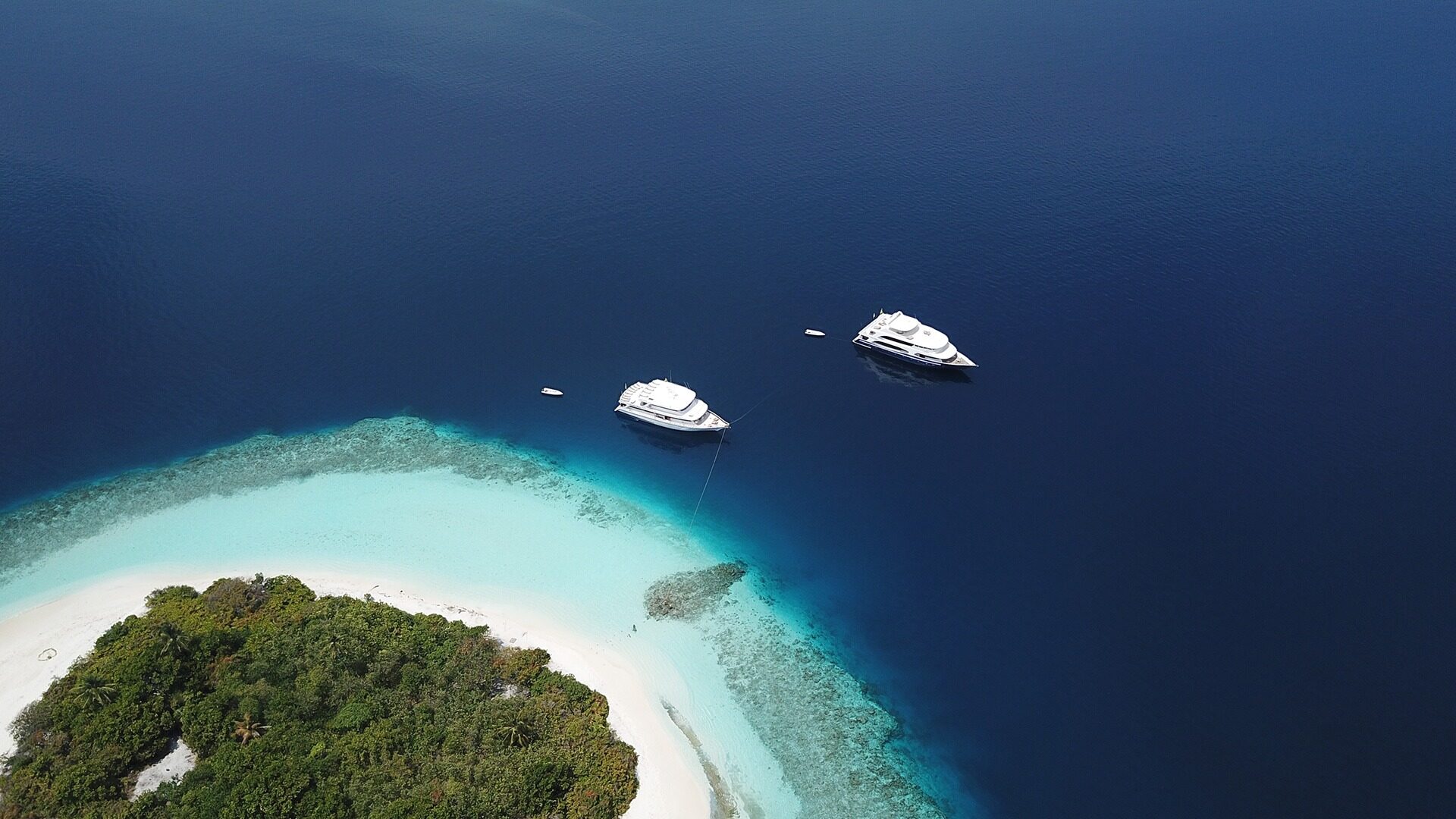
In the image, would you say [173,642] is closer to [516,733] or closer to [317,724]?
[317,724]

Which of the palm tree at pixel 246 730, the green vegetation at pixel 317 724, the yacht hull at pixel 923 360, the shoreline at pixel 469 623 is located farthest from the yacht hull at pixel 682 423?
the palm tree at pixel 246 730

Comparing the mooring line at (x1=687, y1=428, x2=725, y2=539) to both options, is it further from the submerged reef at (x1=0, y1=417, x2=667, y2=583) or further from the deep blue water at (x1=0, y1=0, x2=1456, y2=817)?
the submerged reef at (x1=0, y1=417, x2=667, y2=583)

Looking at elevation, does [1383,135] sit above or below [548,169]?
above

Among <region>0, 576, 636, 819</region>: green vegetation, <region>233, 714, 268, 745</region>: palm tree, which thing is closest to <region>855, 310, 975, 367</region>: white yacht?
<region>0, 576, 636, 819</region>: green vegetation

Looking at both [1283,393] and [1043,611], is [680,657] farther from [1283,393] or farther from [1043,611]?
[1283,393]

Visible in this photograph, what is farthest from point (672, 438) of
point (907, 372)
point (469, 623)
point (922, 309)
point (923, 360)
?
point (922, 309)

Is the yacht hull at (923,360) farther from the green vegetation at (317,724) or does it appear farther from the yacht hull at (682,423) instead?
the green vegetation at (317,724)

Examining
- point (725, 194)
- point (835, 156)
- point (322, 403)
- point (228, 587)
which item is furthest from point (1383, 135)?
point (228, 587)
